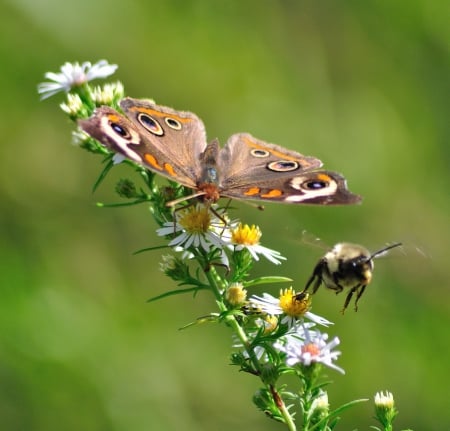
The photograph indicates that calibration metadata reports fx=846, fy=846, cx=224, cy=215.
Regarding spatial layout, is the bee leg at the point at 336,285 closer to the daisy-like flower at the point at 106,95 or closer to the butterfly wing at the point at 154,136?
the butterfly wing at the point at 154,136

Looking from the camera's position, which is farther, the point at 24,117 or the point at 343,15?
the point at 343,15

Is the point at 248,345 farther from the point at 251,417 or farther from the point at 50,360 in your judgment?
the point at 251,417

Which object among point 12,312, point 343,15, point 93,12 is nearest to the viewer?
point 12,312

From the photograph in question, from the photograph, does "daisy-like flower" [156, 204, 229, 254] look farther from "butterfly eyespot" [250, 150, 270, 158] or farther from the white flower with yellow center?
"butterfly eyespot" [250, 150, 270, 158]

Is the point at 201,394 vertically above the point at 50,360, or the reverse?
the point at 50,360

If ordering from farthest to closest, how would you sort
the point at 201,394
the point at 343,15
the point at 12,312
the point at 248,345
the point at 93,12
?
the point at 343,15, the point at 93,12, the point at 201,394, the point at 12,312, the point at 248,345

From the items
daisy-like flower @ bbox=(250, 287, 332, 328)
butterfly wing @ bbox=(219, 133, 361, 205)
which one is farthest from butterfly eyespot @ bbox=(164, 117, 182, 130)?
daisy-like flower @ bbox=(250, 287, 332, 328)

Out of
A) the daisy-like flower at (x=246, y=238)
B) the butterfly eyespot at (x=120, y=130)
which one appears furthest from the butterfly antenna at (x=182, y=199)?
the butterfly eyespot at (x=120, y=130)

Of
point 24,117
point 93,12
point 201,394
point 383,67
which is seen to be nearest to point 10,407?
point 201,394
